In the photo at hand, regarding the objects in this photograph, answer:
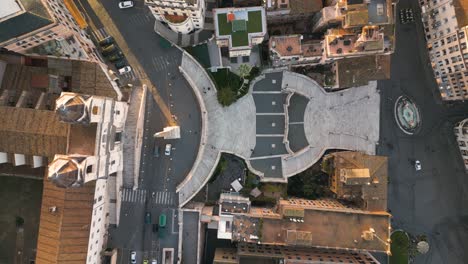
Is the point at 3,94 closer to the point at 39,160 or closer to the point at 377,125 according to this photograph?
the point at 39,160

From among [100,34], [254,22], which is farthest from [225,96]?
[100,34]

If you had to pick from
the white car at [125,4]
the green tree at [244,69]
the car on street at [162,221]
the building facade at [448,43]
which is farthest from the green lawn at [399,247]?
the white car at [125,4]

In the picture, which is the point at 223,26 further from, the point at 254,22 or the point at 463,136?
the point at 463,136

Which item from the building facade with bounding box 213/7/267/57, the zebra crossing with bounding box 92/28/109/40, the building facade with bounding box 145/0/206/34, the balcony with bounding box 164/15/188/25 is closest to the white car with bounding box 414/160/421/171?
the building facade with bounding box 213/7/267/57

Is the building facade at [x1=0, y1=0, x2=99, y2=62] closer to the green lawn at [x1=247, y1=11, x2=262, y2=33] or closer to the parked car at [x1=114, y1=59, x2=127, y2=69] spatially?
the parked car at [x1=114, y1=59, x2=127, y2=69]

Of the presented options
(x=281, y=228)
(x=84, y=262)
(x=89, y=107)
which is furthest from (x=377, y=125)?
(x=84, y=262)
